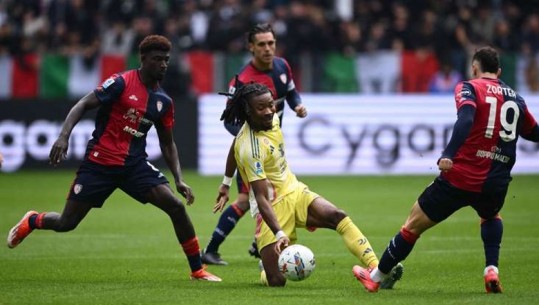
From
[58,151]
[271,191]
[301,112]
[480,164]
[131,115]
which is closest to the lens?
[480,164]

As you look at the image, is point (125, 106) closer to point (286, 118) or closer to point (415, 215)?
point (415, 215)

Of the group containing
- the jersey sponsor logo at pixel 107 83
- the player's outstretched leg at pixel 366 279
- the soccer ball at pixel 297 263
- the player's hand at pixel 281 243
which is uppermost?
the jersey sponsor logo at pixel 107 83

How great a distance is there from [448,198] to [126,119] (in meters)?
3.39

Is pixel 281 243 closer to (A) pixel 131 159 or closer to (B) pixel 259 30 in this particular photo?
(A) pixel 131 159

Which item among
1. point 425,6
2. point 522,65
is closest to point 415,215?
point 522,65

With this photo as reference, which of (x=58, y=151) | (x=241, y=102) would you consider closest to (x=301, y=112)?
(x=241, y=102)

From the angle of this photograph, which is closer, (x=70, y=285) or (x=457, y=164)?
(x=457, y=164)

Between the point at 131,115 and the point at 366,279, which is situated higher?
the point at 131,115

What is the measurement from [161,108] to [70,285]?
200 cm

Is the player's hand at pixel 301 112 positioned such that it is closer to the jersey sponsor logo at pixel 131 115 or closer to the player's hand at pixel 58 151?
the jersey sponsor logo at pixel 131 115

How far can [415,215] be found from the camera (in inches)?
400

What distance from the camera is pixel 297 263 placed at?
9945 mm

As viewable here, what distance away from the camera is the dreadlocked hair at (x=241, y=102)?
10.7 meters

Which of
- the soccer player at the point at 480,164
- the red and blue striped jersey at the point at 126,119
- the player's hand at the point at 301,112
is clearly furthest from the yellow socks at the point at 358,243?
the player's hand at the point at 301,112
